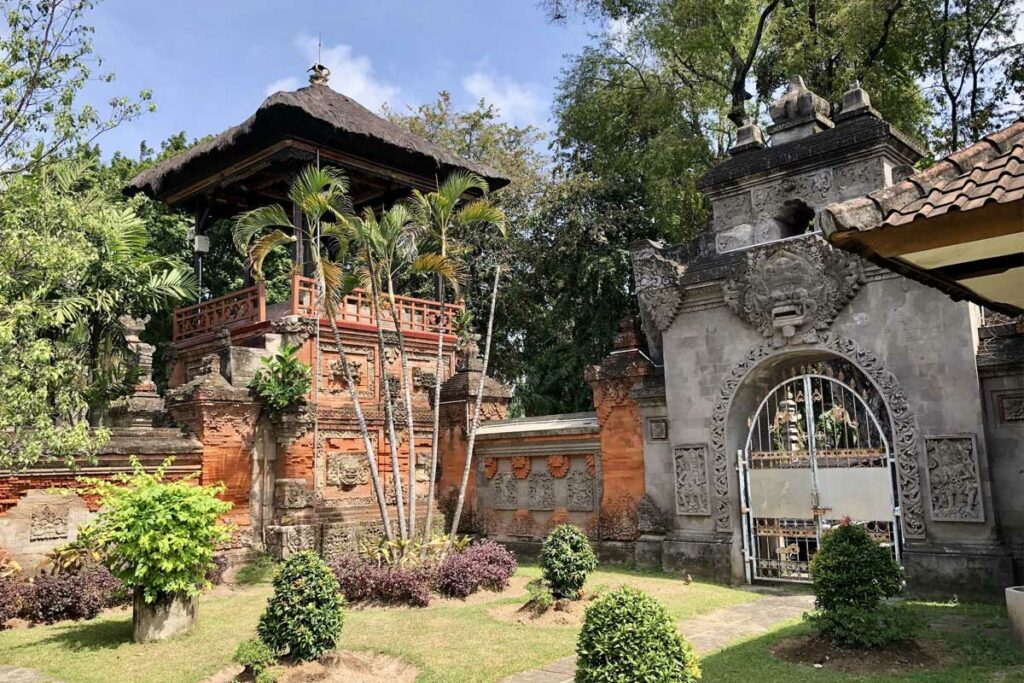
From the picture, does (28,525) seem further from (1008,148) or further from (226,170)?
(1008,148)

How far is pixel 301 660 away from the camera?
645 cm

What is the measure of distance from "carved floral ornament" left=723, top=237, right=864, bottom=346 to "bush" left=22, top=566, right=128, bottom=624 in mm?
8260

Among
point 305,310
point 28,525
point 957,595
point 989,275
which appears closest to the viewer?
point 989,275

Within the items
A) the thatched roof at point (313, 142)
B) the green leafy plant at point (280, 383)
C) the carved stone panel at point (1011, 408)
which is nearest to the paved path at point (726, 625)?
the carved stone panel at point (1011, 408)

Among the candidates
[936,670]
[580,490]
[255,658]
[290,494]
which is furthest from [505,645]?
[290,494]

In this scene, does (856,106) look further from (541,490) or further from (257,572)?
(257,572)

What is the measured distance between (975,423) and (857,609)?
11.4 feet

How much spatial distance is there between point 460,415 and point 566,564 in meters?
5.96

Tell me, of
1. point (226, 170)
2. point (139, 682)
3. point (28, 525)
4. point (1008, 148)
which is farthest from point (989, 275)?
point (226, 170)

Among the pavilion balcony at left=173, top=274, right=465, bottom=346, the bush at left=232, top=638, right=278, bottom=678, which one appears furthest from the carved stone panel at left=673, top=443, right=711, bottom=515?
the bush at left=232, top=638, right=278, bottom=678

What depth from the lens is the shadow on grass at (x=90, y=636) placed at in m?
7.73

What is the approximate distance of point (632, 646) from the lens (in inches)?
178

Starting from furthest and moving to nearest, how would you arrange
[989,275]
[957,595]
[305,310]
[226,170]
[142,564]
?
[226,170] → [305,310] → [957,595] → [142,564] → [989,275]

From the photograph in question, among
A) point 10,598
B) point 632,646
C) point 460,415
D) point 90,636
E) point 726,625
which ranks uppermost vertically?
point 460,415
